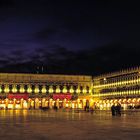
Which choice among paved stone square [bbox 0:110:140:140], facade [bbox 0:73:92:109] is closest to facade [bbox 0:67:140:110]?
facade [bbox 0:73:92:109]

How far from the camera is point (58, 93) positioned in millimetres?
165375

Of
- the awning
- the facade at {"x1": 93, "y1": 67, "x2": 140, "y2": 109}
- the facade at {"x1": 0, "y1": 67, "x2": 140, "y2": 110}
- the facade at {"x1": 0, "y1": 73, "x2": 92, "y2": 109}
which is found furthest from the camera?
the facade at {"x1": 0, "y1": 73, "x2": 92, "y2": 109}

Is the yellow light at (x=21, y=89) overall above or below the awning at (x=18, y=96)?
above

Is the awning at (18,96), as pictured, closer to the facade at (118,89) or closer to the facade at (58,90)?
the facade at (58,90)

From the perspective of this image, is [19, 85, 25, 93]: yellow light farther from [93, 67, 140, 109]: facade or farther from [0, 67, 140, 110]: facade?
[93, 67, 140, 109]: facade

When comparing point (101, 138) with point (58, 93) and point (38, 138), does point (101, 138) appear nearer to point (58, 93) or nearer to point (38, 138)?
point (38, 138)

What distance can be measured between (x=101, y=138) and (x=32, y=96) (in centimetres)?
14544

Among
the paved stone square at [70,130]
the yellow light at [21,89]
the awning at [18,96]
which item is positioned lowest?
the paved stone square at [70,130]

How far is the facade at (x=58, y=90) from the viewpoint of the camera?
157m

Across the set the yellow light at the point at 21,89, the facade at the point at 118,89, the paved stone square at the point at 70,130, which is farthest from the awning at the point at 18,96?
the paved stone square at the point at 70,130

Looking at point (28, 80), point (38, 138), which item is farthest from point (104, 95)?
point (38, 138)

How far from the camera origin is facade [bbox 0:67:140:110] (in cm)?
15662

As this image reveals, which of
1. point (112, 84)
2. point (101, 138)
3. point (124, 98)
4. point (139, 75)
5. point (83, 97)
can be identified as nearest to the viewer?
point (101, 138)

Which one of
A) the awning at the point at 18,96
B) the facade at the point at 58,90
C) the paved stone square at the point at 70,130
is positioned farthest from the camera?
the awning at the point at 18,96
